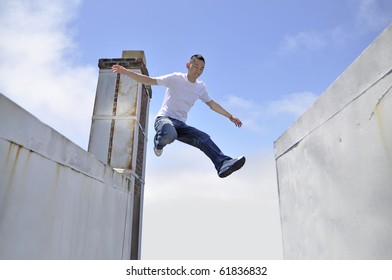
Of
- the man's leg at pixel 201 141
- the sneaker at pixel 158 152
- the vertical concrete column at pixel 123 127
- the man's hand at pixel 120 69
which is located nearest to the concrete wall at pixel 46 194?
the sneaker at pixel 158 152

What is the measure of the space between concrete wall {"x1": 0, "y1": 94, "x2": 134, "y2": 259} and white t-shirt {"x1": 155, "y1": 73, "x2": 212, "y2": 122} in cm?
108

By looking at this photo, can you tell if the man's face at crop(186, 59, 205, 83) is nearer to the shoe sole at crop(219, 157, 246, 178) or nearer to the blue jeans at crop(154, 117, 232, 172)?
the blue jeans at crop(154, 117, 232, 172)

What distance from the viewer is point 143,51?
20.6ft

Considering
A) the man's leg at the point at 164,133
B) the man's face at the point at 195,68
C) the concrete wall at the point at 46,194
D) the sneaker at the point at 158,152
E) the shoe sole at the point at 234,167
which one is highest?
the man's face at the point at 195,68

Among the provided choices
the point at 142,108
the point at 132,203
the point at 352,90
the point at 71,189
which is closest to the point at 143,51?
the point at 142,108

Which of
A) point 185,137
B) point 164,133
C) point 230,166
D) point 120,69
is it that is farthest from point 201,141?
point 120,69

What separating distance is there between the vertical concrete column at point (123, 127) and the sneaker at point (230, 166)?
251 cm

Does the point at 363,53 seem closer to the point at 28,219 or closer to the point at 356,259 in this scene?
the point at 356,259

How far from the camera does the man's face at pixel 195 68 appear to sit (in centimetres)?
357

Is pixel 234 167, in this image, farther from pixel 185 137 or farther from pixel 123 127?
pixel 123 127

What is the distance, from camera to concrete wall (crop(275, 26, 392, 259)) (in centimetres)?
169

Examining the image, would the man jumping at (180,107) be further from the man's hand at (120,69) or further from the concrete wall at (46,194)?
the concrete wall at (46,194)

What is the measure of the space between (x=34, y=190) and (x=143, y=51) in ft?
14.8

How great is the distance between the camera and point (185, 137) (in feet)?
11.7
